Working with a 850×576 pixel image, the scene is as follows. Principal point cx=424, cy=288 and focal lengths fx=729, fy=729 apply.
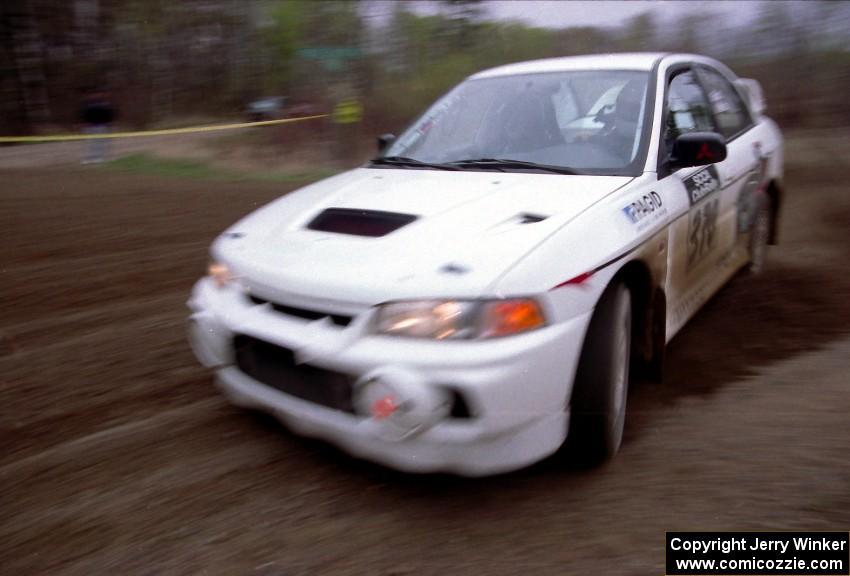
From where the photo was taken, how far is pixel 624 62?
155 inches

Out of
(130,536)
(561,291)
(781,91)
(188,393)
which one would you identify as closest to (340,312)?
(561,291)

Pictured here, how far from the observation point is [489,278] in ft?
7.80

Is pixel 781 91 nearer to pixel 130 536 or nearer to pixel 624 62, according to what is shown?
pixel 624 62

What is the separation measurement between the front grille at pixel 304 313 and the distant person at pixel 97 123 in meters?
14.5

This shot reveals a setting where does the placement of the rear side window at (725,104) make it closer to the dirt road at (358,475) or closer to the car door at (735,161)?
the car door at (735,161)

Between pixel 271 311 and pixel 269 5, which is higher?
pixel 269 5

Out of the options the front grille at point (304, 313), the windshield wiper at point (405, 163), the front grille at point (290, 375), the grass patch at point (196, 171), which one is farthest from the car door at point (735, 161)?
the grass patch at point (196, 171)

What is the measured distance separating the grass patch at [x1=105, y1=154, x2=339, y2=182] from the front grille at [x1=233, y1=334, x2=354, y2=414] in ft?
35.1

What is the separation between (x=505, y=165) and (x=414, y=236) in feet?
3.24

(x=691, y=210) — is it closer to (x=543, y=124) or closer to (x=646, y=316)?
(x=646, y=316)

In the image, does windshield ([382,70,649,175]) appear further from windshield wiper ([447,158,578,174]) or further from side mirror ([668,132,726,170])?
side mirror ([668,132,726,170])

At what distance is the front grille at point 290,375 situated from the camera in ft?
8.10

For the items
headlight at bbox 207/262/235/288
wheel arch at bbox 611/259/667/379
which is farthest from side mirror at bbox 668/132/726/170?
headlight at bbox 207/262/235/288

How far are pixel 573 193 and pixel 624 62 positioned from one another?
1.34 metres
